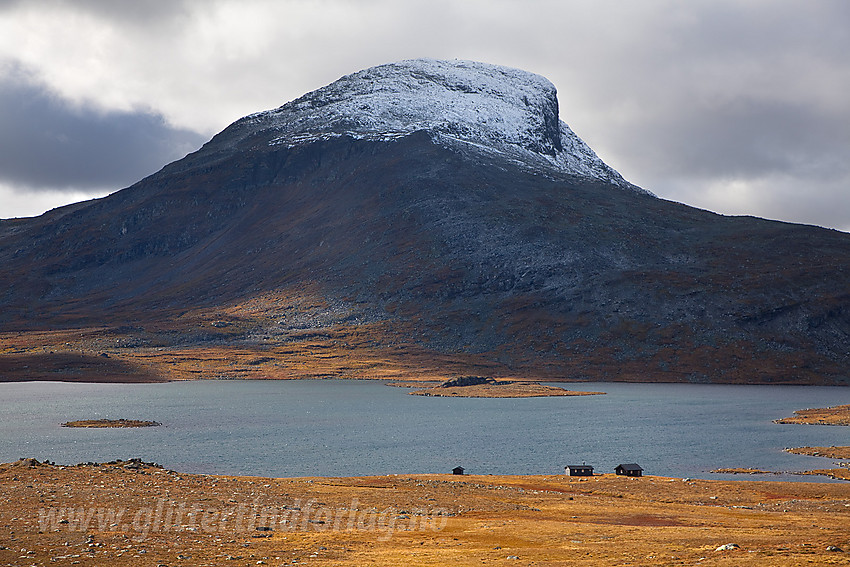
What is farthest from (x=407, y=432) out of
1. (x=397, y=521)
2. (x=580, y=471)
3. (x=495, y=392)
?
(x=495, y=392)

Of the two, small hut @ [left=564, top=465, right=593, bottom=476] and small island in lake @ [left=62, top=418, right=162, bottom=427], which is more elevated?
small hut @ [left=564, top=465, right=593, bottom=476]

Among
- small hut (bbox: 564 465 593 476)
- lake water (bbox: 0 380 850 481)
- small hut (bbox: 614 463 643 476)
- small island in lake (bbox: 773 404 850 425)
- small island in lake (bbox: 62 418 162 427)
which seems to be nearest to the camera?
small hut (bbox: 614 463 643 476)

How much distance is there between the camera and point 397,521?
43.4m

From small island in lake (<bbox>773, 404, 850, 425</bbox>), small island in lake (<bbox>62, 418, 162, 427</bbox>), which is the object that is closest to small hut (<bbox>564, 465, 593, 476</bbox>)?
small island in lake (<bbox>62, 418, 162, 427</bbox>)

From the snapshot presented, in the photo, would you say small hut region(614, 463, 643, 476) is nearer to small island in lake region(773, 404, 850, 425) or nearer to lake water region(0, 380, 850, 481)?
lake water region(0, 380, 850, 481)

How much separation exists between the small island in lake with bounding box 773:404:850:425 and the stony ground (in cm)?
6478

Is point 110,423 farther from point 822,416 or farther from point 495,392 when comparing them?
point 822,416

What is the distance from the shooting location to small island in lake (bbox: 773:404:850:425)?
127000 millimetres

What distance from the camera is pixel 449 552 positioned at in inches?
1307

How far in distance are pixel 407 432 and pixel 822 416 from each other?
70275 mm

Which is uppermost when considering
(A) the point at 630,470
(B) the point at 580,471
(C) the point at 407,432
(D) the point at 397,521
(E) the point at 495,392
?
(D) the point at 397,521

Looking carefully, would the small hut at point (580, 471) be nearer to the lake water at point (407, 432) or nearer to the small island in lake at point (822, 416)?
the lake water at point (407, 432)

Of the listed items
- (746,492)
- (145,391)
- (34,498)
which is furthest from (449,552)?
(145,391)

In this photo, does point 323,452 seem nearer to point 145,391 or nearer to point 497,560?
point 497,560
